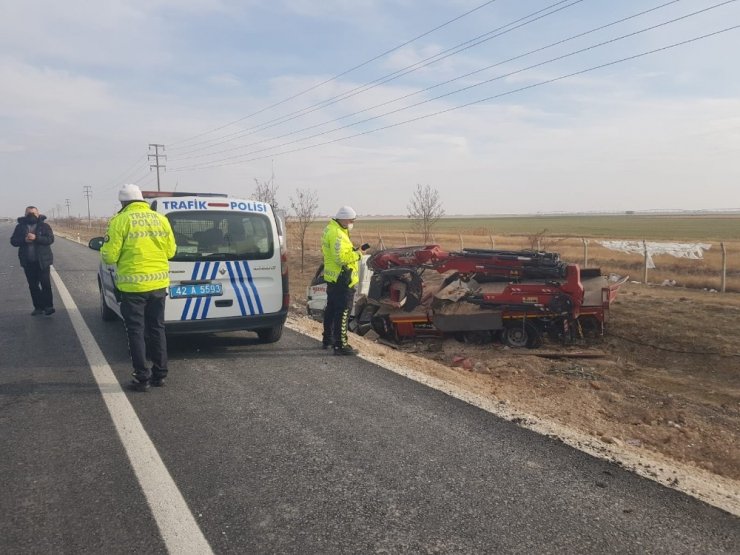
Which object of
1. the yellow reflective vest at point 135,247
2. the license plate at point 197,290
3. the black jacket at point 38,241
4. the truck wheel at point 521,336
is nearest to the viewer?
the yellow reflective vest at point 135,247

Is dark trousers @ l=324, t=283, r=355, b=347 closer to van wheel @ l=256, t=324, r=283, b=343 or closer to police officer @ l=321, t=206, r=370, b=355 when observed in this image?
police officer @ l=321, t=206, r=370, b=355

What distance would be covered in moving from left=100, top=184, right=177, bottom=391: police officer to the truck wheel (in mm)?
6390

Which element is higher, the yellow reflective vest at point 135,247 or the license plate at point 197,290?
the yellow reflective vest at point 135,247

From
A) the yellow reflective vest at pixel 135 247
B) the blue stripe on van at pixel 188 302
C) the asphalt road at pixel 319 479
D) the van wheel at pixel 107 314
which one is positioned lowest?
the asphalt road at pixel 319 479

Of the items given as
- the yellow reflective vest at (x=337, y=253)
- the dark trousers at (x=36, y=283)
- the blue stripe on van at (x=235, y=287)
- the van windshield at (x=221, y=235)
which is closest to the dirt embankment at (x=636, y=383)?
the yellow reflective vest at (x=337, y=253)

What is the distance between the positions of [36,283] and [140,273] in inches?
206

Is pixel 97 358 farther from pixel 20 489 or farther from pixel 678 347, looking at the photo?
pixel 678 347

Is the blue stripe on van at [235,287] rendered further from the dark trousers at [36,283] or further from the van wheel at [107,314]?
the dark trousers at [36,283]

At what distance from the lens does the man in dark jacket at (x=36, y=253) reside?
8406 mm

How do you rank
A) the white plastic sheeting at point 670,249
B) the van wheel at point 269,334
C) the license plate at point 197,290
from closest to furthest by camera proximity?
1. the license plate at point 197,290
2. the van wheel at point 269,334
3. the white plastic sheeting at point 670,249

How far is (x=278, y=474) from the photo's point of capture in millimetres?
3123

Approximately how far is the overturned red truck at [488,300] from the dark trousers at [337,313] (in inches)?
119

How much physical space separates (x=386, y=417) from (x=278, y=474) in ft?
3.76

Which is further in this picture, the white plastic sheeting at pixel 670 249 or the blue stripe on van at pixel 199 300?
the white plastic sheeting at pixel 670 249
